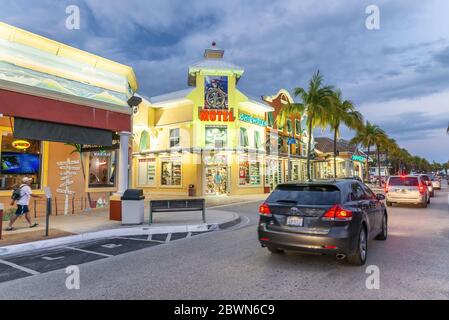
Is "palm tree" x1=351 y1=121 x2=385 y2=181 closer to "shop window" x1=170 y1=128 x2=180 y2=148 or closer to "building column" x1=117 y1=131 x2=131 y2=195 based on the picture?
"shop window" x1=170 y1=128 x2=180 y2=148

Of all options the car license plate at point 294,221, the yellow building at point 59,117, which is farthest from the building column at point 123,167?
the car license plate at point 294,221

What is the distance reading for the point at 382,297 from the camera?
4324 mm

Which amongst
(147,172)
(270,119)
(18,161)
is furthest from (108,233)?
(270,119)

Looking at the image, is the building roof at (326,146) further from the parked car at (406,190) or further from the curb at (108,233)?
the curb at (108,233)

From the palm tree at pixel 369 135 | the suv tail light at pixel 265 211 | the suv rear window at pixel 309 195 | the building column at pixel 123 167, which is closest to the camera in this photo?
the suv rear window at pixel 309 195

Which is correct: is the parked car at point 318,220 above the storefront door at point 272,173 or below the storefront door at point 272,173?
below

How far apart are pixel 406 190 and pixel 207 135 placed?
47.5ft

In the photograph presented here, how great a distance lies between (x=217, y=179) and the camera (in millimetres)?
25031

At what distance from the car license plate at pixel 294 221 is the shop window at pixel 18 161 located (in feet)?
37.1

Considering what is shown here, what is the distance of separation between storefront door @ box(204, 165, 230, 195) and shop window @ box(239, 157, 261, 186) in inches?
55.2

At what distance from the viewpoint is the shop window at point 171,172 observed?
84.7 ft

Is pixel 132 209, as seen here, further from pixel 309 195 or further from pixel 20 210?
pixel 309 195

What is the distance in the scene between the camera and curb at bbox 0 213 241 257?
24.8 feet
